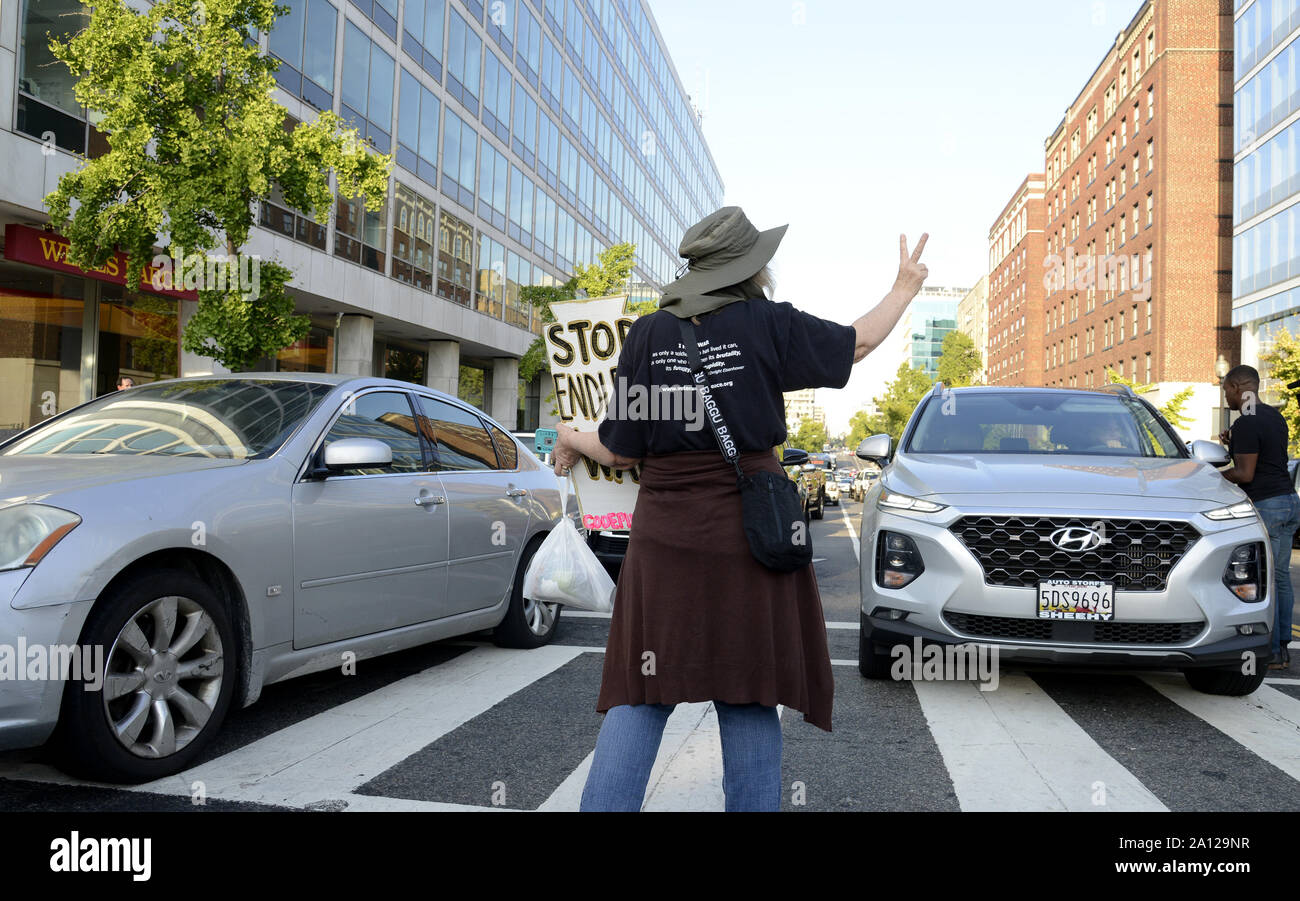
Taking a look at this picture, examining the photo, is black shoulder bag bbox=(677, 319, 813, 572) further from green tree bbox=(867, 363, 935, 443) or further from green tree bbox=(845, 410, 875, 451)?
green tree bbox=(845, 410, 875, 451)

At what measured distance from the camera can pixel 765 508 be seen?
7.43 ft

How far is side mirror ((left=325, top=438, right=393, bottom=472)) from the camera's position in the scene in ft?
14.0

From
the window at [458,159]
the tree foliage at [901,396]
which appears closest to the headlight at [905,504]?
the window at [458,159]

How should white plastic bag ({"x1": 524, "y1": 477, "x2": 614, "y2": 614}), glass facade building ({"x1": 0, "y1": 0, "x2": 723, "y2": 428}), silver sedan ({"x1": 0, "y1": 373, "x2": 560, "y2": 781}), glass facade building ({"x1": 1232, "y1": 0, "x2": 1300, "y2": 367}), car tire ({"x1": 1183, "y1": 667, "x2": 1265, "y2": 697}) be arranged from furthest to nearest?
glass facade building ({"x1": 1232, "y1": 0, "x2": 1300, "y2": 367}), glass facade building ({"x1": 0, "y1": 0, "x2": 723, "y2": 428}), car tire ({"x1": 1183, "y1": 667, "x2": 1265, "y2": 697}), silver sedan ({"x1": 0, "y1": 373, "x2": 560, "y2": 781}), white plastic bag ({"x1": 524, "y1": 477, "x2": 614, "y2": 614})

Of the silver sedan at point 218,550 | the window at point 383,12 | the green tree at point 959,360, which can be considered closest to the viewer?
the silver sedan at point 218,550

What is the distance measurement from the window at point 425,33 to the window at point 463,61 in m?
0.64

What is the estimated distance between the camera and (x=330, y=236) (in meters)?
22.2

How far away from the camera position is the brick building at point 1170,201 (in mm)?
47406

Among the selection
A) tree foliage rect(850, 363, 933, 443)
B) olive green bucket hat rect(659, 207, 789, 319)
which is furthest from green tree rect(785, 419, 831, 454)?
olive green bucket hat rect(659, 207, 789, 319)

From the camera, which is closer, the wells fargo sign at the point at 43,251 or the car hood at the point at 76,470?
the car hood at the point at 76,470

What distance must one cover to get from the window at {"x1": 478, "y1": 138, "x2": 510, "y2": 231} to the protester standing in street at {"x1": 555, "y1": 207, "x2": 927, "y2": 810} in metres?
30.5

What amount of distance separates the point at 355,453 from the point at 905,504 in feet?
9.05

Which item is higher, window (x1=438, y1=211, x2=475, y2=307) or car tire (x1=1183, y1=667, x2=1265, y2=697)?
window (x1=438, y1=211, x2=475, y2=307)

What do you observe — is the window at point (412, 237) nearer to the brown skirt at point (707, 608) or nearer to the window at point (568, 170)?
the window at point (568, 170)
